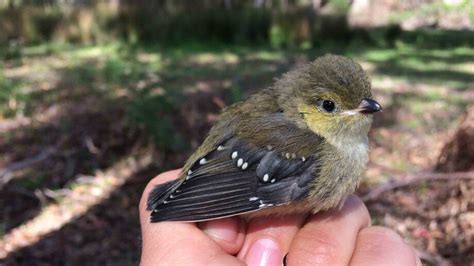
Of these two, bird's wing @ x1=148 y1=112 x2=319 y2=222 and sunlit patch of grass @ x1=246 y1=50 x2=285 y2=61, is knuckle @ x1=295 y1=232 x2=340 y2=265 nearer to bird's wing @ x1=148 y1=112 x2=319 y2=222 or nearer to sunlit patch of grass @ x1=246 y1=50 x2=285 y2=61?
bird's wing @ x1=148 y1=112 x2=319 y2=222

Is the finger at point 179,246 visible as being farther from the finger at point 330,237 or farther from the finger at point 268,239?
the finger at point 330,237

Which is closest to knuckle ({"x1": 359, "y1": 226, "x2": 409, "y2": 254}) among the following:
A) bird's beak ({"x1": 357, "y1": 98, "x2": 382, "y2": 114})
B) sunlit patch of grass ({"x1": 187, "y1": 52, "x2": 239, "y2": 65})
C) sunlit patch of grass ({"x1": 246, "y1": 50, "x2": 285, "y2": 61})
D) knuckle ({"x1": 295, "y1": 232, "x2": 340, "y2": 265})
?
knuckle ({"x1": 295, "y1": 232, "x2": 340, "y2": 265})

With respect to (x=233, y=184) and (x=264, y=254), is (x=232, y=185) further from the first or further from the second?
(x=264, y=254)

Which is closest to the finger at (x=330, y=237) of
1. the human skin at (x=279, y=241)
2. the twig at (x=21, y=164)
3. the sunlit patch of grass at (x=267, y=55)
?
the human skin at (x=279, y=241)

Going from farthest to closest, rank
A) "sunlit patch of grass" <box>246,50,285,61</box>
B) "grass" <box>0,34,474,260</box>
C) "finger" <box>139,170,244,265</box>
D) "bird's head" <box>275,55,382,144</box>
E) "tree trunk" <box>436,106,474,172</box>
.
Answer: "sunlit patch of grass" <box>246,50,285,61</box>
"grass" <box>0,34,474,260</box>
"tree trunk" <box>436,106,474,172</box>
"bird's head" <box>275,55,382,144</box>
"finger" <box>139,170,244,265</box>

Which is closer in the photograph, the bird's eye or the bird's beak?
the bird's beak

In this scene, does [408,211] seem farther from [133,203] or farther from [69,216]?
[69,216]
